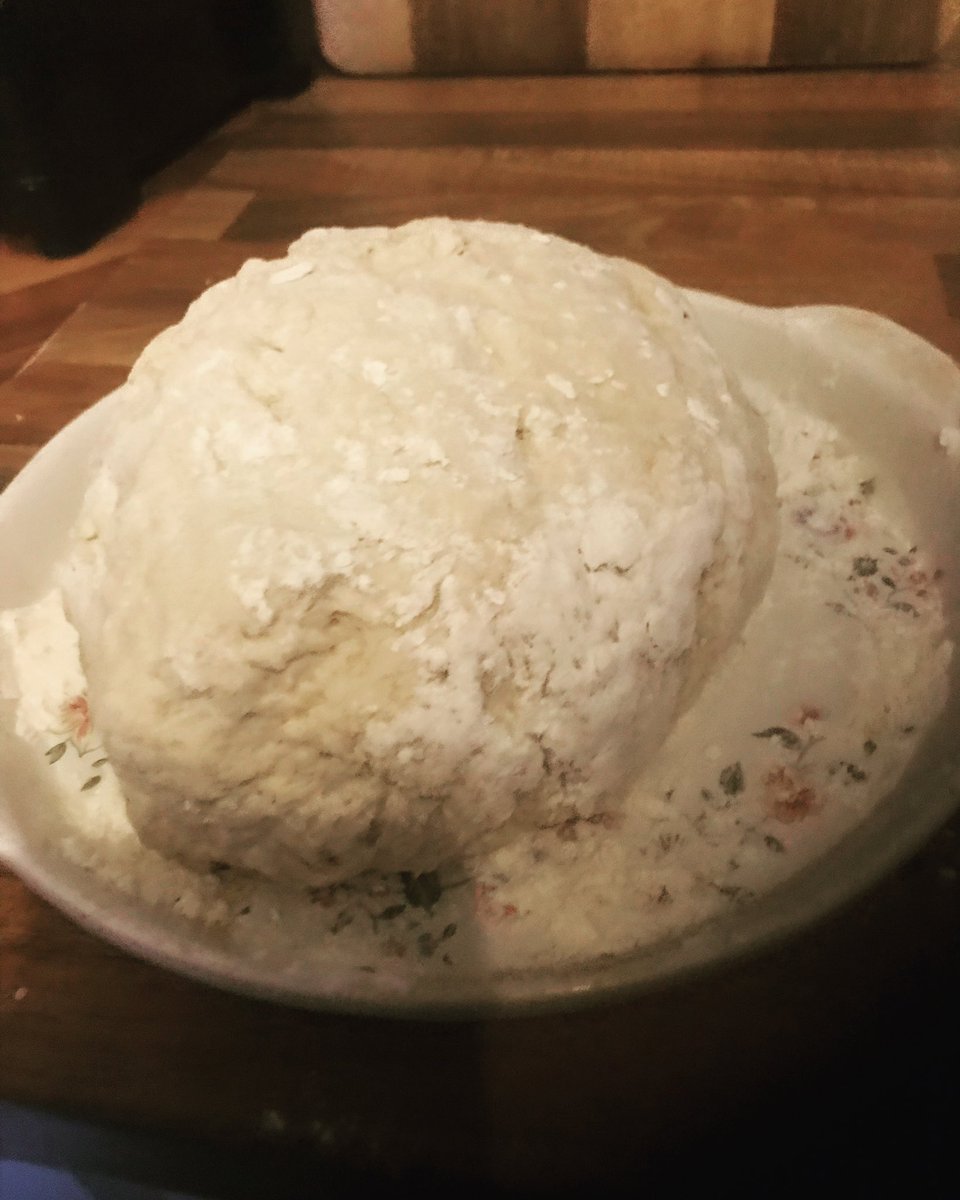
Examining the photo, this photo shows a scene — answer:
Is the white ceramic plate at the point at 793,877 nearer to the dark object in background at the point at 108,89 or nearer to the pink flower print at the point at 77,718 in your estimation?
the pink flower print at the point at 77,718

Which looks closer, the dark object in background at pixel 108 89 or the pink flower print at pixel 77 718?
the pink flower print at pixel 77 718

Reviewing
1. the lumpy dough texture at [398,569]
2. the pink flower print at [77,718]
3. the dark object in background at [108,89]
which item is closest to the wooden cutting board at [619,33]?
the dark object in background at [108,89]

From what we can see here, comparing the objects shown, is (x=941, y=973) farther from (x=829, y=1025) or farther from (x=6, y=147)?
(x=6, y=147)

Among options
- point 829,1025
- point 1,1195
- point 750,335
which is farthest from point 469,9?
point 1,1195

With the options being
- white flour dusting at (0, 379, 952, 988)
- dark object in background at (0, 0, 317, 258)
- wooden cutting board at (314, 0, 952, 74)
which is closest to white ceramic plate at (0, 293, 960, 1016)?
white flour dusting at (0, 379, 952, 988)

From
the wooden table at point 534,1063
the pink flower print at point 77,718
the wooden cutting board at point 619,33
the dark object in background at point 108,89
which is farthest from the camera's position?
the wooden cutting board at point 619,33

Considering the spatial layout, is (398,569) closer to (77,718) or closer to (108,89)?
(77,718)

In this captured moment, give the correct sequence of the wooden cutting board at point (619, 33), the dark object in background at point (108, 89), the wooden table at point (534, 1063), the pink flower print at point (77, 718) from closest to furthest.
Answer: the wooden table at point (534, 1063), the pink flower print at point (77, 718), the dark object in background at point (108, 89), the wooden cutting board at point (619, 33)
